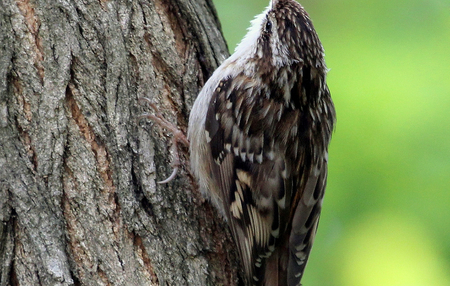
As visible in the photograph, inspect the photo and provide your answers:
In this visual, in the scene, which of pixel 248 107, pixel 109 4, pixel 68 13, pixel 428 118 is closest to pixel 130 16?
pixel 109 4

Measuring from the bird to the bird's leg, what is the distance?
2.9 inches

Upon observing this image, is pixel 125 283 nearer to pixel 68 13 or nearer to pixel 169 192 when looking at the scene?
pixel 169 192

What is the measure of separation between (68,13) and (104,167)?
685 millimetres

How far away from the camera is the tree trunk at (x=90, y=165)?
6.70 feet

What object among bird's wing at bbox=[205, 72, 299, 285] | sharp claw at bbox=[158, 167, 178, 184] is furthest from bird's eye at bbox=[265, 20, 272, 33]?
sharp claw at bbox=[158, 167, 178, 184]

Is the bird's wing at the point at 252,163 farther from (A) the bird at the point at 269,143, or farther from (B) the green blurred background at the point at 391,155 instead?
(B) the green blurred background at the point at 391,155

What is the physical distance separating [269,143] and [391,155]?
0.73 metres

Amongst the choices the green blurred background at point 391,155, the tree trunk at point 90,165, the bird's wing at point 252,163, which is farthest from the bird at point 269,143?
the green blurred background at point 391,155

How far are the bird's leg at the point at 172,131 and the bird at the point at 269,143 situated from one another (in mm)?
75

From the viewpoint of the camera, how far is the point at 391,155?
288 centimetres

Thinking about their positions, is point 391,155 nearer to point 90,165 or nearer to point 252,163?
point 252,163

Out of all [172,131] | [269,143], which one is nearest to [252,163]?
[269,143]

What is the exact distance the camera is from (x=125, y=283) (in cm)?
208

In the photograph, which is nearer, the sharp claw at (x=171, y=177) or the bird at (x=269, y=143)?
the sharp claw at (x=171, y=177)
